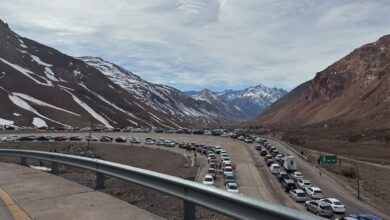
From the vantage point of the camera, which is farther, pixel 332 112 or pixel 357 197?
pixel 332 112

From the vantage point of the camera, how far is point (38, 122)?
13938 centimetres

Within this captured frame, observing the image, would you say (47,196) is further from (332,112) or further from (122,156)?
(332,112)

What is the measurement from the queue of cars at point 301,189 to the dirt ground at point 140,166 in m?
11.5

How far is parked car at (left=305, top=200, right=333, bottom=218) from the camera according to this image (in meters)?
39.8

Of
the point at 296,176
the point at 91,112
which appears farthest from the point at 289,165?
the point at 91,112

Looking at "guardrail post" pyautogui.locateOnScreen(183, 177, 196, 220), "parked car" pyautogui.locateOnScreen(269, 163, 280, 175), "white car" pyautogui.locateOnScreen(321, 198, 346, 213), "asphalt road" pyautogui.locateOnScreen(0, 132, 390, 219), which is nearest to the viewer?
"guardrail post" pyautogui.locateOnScreen(183, 177, 196, 220)

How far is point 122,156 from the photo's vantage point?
76.9 meters

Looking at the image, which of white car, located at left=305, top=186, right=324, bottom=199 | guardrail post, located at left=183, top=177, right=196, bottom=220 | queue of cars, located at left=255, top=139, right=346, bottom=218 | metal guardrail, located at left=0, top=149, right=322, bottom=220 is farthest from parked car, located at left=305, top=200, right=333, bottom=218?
guardrail post, located at left=183, top=177, right=196, bottom=220

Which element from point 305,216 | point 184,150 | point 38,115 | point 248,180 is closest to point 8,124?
point 38,115

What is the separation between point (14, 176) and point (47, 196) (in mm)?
4853

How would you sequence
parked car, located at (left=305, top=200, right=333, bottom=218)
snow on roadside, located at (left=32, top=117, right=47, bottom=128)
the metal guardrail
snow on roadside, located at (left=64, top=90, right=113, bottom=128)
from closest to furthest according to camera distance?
the metal guardrail → parked car, located at (left=305, top=200, right=333, bottom=218) → snow on roadside, located at (left=32, top=117, right=47, bottom=128) → snow on roadside, located at (left=64, top=90, right=113, bottom=128)

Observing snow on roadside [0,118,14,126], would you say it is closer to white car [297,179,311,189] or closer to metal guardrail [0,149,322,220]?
white car [297,179,311,189]

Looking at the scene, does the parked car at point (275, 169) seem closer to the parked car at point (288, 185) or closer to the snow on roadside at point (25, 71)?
the parked car at point (288, 185)

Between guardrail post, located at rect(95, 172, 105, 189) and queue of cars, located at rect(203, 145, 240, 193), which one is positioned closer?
guardrail post, located at rect(95, 172, 105, 189)
